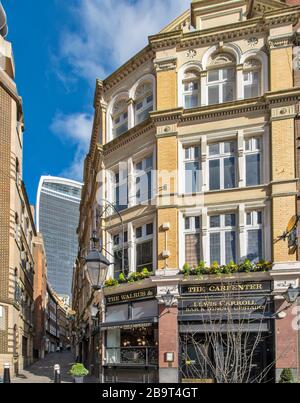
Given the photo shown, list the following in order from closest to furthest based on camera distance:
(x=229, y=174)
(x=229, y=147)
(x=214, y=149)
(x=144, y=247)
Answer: (x=229, y=174) < (x=229, y=147) < (x=214, y=149) < (x=144, y=247)

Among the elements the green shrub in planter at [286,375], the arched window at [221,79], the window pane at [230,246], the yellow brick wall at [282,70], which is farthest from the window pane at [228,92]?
the green shrub in planter at [286,375]

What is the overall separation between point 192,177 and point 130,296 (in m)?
5.94

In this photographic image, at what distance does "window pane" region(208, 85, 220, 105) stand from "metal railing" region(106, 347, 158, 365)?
10818 millimetres

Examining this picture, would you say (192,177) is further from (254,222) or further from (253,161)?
(254,222)

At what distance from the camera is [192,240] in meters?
20.4

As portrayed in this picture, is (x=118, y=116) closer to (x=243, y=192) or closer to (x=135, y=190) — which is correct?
Answer: (x=135, y=190)

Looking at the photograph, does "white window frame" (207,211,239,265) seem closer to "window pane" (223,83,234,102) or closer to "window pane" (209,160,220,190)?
"window pane" (209,160,220,190)

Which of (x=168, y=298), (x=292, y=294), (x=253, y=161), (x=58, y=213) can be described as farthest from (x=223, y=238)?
(x=58, y=213)

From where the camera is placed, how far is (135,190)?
22.6m

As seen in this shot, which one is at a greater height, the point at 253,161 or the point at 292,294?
the point at 253,161

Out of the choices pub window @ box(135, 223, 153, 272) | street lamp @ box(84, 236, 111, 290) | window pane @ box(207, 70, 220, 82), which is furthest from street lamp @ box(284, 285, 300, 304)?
street lamp @ box(84, 236, 111, 290)

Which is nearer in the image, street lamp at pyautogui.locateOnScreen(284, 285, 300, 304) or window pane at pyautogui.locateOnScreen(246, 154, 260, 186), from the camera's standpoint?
street lamp at pyautogui.locateOnScreen(284, 285, 300, 304)

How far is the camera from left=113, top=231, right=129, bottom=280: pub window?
74.2 ft

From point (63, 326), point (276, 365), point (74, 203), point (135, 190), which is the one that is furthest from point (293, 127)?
point (63, 326)
